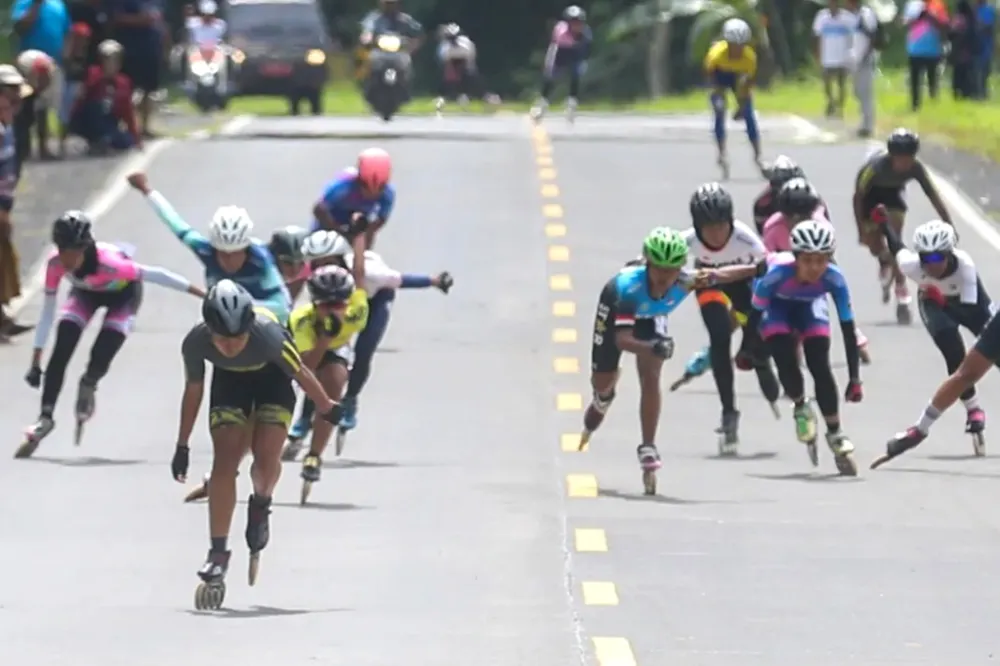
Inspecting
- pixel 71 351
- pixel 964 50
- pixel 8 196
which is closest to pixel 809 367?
pixel 71 351

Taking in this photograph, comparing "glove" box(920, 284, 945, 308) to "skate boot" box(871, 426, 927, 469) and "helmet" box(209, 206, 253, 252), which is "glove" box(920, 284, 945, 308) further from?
"helmet" box(209, 206, 253, 252)

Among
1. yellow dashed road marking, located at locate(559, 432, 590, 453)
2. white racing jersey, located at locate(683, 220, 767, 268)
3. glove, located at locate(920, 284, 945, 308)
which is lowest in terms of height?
yellow dashed road marking, located at locate(559, 432, 590, 453)

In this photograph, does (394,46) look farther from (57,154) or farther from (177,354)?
(177,354)

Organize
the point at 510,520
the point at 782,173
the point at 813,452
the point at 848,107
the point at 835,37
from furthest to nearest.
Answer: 1. the point at 848,107
2. the point at 835,37
3. the point at 782,173
4. the point at 813,452
5. the point at 510,520

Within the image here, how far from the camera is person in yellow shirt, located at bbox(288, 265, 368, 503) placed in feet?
54.5

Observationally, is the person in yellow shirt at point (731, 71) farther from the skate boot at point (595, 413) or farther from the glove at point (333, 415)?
the glove at point (333, 415)

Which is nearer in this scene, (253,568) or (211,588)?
(211,588)

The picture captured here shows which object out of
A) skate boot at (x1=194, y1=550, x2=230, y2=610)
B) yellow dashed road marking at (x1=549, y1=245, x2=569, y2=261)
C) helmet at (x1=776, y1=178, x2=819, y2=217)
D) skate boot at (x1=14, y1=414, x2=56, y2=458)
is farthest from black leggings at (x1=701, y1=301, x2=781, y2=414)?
yellow dashed road marking at (x1=549, y1=245, x2=569, y2=261)

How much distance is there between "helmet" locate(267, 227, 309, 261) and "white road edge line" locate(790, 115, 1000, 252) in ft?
40.7

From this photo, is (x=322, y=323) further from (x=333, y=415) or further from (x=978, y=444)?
(x=978, y=444)

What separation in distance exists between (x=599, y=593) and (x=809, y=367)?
4.82 m

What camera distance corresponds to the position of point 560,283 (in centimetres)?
2725

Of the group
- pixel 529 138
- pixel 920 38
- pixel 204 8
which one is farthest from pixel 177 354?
pixel 204 8

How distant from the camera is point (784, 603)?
13.8 m
